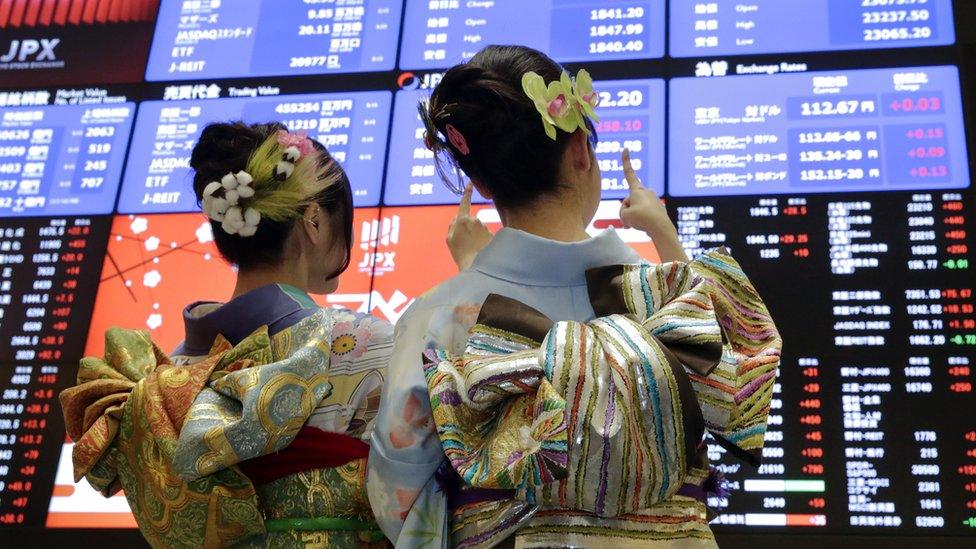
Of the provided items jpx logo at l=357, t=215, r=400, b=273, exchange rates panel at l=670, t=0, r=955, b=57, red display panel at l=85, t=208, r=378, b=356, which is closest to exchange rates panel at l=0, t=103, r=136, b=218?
red display panel at l=85, t=208, r=378, b=356

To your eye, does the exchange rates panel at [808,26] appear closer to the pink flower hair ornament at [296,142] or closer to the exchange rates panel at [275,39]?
the exchange rates panel at [275,39]

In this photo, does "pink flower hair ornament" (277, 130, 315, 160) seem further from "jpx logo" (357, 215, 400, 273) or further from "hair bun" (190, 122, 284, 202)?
"jpx logo" (357, 215, 400, 273)

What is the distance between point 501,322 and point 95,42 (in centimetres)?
214

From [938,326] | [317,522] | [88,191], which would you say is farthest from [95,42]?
[938,326]

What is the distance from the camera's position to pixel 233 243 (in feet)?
4.90

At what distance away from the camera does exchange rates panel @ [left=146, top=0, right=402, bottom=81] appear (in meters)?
2.72

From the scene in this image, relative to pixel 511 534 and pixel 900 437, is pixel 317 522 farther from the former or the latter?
pixel 900 437

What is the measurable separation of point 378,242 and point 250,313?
3.47ft

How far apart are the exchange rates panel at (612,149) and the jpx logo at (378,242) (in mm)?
53

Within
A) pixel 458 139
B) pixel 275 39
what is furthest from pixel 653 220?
pixel 275 39

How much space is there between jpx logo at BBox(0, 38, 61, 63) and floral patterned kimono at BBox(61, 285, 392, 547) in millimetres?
1752

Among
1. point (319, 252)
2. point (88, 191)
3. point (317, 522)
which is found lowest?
point (317, 522)

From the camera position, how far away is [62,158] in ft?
8.98

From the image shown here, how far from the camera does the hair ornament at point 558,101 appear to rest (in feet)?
3.92
